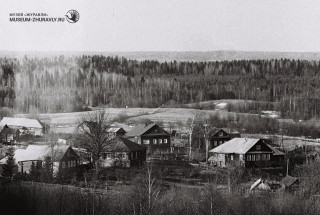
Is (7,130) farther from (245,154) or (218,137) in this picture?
(245,154)

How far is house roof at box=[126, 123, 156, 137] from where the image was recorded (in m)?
23.0

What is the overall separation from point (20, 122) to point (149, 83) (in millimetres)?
6907

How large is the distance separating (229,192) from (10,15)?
25.7 feet

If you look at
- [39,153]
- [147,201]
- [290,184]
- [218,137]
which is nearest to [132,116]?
[218,137]

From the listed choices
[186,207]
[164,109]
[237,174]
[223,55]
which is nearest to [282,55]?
[223,55]

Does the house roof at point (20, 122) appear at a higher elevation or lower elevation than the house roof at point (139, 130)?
higher

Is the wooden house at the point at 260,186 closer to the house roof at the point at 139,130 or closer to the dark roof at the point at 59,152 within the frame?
the dark roof at the point at 59,152

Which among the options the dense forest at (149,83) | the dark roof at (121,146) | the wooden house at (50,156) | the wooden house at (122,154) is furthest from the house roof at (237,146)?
the wooden house at (50,156)

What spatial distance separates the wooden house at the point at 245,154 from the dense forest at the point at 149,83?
3.99 metres

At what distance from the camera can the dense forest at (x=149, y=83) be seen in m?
19.4

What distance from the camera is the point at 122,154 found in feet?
60.7

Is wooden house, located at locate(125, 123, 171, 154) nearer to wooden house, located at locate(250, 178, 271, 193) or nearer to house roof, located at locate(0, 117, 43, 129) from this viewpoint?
house roof, located at locate(0, 117, 43, 129)

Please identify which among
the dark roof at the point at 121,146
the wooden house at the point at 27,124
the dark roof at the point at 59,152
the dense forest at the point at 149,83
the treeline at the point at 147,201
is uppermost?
the dense forest at the point at 149,83

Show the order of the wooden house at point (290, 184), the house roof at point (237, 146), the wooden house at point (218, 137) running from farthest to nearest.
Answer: the wooden house at point (218, 137) < the house roof at point (237, 146) < the wooden house at point (290, 184)
